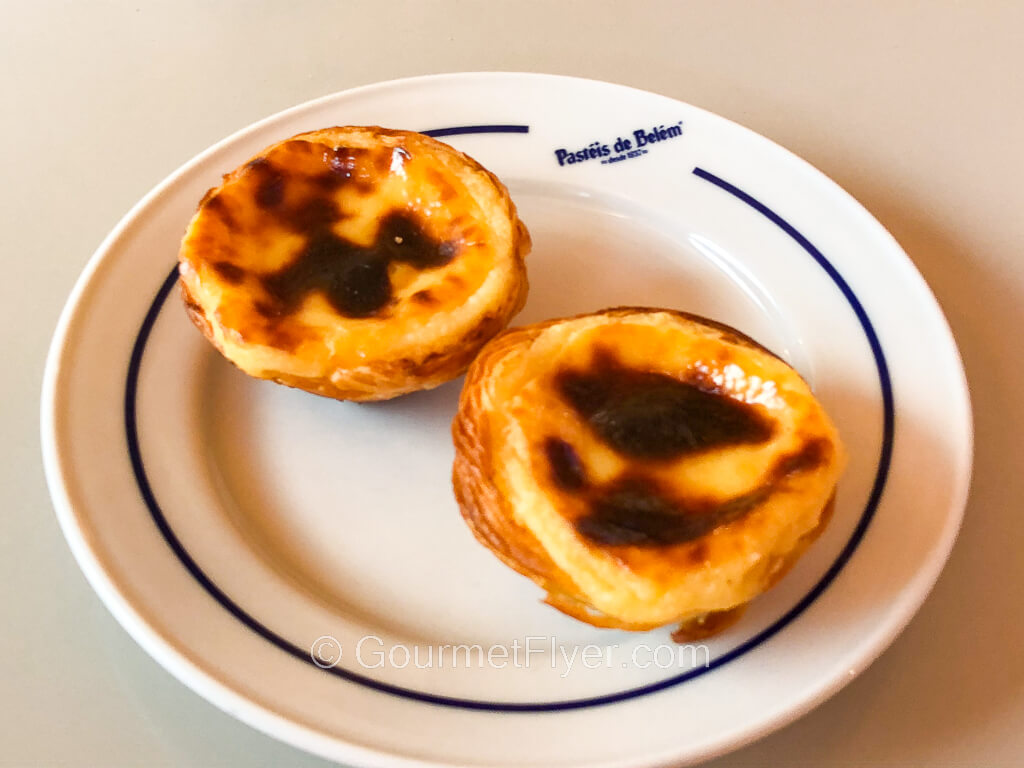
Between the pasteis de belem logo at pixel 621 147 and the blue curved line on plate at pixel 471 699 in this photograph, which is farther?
the pasteis de belem logo at pixel 621 147

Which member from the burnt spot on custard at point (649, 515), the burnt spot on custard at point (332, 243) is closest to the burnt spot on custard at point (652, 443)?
the burnt spot on custard at point (649, 515)

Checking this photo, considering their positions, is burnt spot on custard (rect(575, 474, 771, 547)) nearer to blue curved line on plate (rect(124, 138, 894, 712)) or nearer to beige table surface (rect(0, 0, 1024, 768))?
blue curved line on plate (rect(124, 138, 894, 712))

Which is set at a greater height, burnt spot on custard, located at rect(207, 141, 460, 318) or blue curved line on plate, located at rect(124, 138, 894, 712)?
burnt spot on custard, located at rect(207, 141, 460, 318)

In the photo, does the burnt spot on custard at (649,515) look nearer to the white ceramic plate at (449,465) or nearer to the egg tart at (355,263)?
the white ceramic plate at (449,465)

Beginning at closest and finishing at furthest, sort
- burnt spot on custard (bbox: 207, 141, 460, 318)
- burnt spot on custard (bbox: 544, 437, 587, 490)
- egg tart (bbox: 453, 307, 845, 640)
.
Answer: egg tart (bbox: 453, 307, 845, 640)
burnt spot on custard (bbox: 544, 437, 587, 490)
burnt spot on custard (bbox: 207, 141, 460, 318)

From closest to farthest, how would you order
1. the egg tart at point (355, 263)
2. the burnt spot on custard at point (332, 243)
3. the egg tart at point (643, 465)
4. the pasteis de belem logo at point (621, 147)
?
the egg tart at point (643, 465)
the egg tart at point (355, 263)
the burnt spot on custard at point (332, 243)
the pasteis de belem logo at point (621, 147)

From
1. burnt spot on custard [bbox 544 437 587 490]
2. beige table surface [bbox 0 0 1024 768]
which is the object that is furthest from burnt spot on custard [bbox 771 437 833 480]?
beige table surface [bbox 0 0 1024 768]

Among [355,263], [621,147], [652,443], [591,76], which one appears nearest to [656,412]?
[652,443]

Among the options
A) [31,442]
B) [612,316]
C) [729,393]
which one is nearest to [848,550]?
[729,393]
